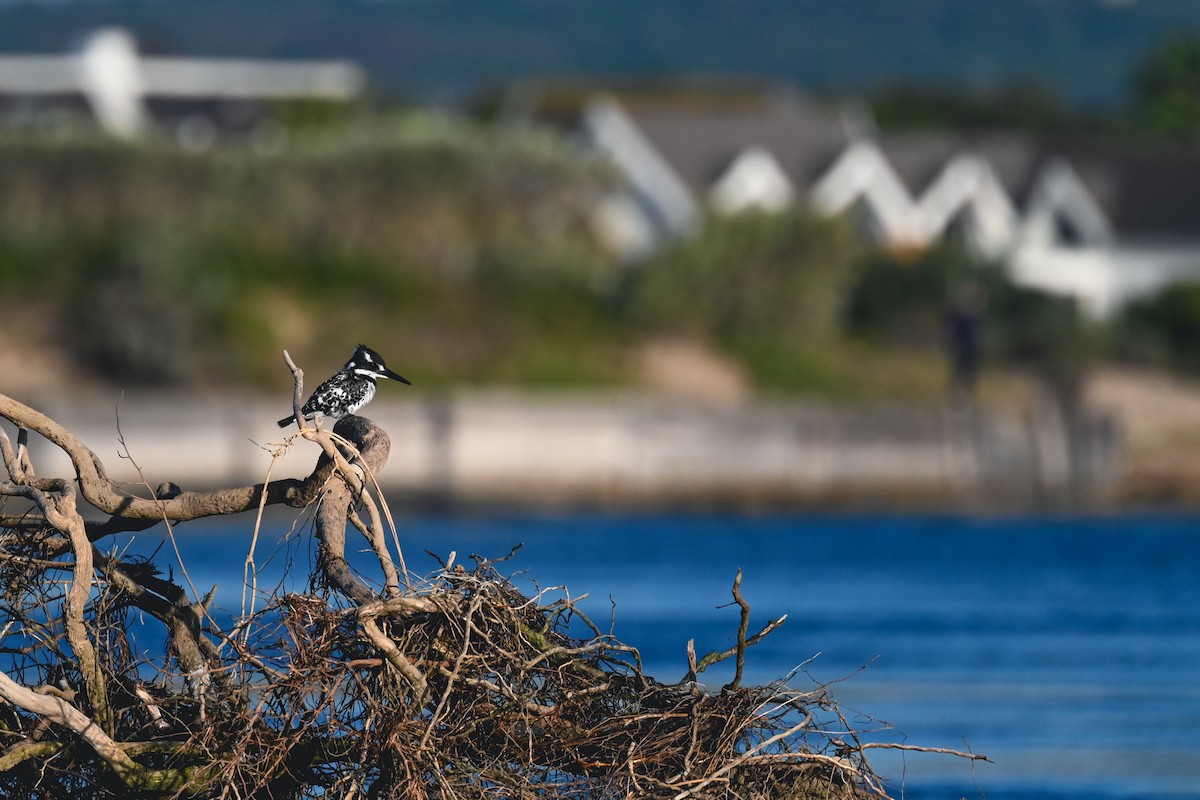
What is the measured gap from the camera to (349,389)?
10961 mm

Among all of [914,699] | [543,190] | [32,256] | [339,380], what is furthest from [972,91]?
[339,380]

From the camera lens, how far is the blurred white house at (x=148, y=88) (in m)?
103

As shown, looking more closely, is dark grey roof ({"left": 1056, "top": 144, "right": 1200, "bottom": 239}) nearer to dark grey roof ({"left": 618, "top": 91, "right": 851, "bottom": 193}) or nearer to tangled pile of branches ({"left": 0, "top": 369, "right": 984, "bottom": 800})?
dark grey roof ({"left": 618, "top": 91, "right": 851, "bottom": 193})

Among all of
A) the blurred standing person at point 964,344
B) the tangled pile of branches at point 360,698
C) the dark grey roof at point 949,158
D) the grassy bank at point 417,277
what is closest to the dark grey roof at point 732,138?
the dark grey roof at point 949,158

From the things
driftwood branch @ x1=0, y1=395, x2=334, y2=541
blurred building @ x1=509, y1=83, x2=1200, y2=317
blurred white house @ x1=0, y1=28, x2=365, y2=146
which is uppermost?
blurred white house @ x1=0, y1=28, x2=365, y2=146

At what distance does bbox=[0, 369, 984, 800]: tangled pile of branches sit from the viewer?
1021 centimetres

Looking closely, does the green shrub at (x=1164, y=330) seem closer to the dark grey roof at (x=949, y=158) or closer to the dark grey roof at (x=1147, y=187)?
the dark grey roof at (x=1147, y=187)

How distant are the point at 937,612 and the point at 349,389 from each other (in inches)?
982

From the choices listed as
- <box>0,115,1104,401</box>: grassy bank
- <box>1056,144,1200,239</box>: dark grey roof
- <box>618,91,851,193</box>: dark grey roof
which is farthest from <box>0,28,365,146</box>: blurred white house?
<box>0,115,1104,401</box>: grassy bank

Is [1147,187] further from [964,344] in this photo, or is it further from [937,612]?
[937,612]

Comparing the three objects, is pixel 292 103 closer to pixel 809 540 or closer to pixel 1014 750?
pixel 809 540

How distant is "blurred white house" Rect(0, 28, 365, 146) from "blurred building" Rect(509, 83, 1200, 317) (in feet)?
81.6

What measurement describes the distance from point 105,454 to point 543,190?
51.4 ft

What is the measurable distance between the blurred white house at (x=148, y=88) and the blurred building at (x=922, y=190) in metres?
24.9
